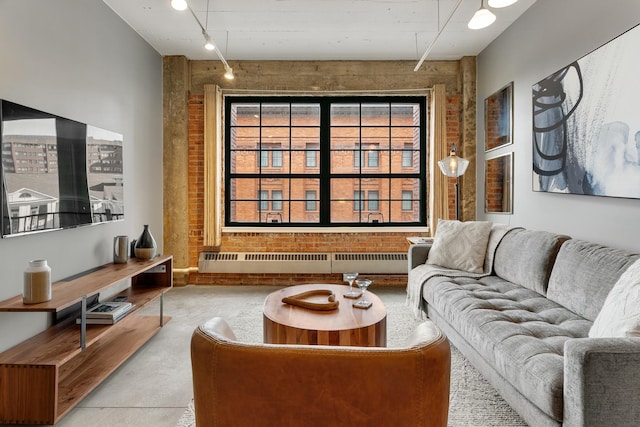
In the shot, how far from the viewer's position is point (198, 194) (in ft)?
16.6

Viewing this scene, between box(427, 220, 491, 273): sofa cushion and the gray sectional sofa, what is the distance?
0.19 feet

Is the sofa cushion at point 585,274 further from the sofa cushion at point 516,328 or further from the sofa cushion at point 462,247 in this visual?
the sofa cushion at point 462,247

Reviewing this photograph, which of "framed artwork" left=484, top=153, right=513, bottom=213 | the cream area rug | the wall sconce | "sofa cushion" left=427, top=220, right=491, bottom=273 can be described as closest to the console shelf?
the cream area rug

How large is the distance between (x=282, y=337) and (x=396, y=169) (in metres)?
3.57

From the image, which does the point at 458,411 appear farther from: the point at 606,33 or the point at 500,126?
the point at 500,126

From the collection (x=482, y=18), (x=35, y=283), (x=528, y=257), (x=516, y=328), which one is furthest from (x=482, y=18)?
(x=35, y=283)

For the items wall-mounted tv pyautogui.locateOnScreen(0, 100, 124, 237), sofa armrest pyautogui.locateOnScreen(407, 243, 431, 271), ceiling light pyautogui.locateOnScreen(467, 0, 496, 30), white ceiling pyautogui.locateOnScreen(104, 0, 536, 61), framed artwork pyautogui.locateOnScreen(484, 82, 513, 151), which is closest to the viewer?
wall-mounted tv pyautogui.locateOnScreen(0, 100, 124, 237)

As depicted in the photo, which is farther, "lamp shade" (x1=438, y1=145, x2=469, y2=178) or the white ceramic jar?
"lamp shade" (x1=438, y1=145, x2=469, y2=178)

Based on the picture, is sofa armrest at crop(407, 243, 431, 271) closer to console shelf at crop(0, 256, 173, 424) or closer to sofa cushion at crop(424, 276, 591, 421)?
sofa cushion at crop(424, 276, 591, 421)

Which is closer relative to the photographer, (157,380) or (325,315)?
(325,315)

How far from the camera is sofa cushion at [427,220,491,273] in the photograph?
139 inches

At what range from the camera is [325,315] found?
2.35 meters

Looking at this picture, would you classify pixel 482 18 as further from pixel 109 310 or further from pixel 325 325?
pixel 109 310

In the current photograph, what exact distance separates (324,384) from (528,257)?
2552 mm
